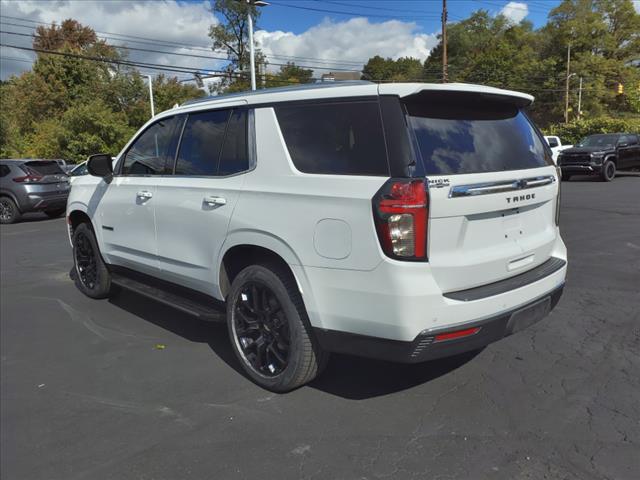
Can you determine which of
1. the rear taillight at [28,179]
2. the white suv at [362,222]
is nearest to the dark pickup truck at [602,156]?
the white suv at [362,222]

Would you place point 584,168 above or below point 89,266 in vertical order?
above

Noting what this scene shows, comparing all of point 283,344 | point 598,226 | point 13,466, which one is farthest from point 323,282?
point 598,226

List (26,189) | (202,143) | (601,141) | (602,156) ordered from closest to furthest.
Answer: (202,143) < (26,189) < (602,156) < (601,141)

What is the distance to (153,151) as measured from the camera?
4543 millimetres

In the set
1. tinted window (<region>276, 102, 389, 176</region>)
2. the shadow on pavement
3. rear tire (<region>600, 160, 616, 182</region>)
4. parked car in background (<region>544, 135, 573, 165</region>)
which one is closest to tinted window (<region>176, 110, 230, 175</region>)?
tinted window (<region>276, 102, 389, 176</region>)

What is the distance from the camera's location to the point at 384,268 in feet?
8.71

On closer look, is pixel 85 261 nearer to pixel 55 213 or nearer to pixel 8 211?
pixel 8 211

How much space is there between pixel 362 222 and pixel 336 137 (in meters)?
0.61

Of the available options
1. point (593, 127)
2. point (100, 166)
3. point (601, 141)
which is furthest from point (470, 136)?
point (593, 127)

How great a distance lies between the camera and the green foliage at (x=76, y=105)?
31734 mm

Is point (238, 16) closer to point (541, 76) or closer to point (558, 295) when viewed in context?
point (541, 76)

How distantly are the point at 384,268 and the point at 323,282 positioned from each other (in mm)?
408

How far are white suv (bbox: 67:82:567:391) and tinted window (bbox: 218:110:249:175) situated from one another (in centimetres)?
1

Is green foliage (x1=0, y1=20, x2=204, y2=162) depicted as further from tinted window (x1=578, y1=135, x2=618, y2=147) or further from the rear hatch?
the rear hatch
